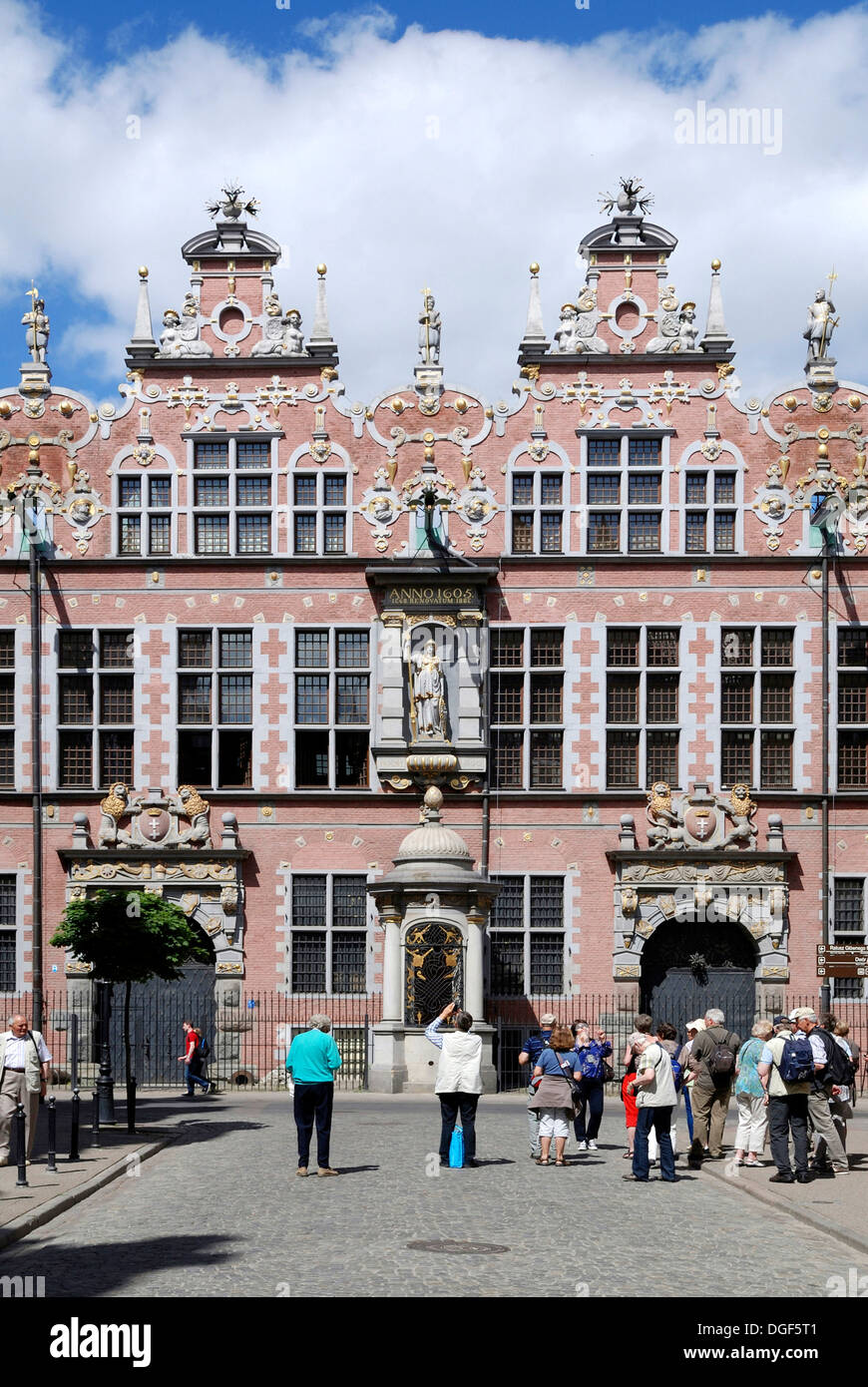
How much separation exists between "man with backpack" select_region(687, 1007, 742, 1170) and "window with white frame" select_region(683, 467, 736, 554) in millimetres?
18868

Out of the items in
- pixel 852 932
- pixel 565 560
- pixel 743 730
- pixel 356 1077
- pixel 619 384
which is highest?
pixel 619 384

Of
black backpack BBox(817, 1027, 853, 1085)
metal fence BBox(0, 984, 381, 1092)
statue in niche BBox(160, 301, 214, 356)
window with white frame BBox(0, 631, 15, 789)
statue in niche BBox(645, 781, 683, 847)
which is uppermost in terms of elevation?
statue in niche BBox(160, 301, 214, 356)

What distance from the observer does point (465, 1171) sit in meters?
21.1

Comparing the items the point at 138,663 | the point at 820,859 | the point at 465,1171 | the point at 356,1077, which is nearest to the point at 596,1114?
the point at 465,1171

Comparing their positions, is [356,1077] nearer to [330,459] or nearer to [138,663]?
[138,663]

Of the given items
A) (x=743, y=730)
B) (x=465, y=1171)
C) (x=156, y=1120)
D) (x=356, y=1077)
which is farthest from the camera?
(x=743, y=730)

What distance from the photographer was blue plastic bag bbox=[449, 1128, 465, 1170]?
21.5 meters

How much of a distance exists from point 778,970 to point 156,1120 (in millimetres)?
15061

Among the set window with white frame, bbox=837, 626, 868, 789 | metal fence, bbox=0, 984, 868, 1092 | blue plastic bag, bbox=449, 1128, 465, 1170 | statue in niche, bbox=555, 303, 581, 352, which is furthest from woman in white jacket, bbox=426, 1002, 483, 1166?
statue in niche, bbox=555, 303, 581, 352

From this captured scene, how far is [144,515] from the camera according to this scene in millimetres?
41438

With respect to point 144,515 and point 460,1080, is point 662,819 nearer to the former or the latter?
point 144,515

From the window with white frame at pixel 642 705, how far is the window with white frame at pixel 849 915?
405cm

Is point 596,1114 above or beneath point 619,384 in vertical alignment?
beneath

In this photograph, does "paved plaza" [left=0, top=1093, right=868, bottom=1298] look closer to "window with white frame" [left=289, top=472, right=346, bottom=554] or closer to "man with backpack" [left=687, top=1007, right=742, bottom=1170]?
"man with backpack" [left=687, top=1007, right=742, bottom=1170]
